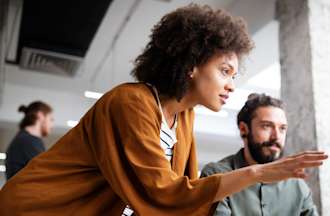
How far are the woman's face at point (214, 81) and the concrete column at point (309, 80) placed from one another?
1.38 metres

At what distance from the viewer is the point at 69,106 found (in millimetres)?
6520

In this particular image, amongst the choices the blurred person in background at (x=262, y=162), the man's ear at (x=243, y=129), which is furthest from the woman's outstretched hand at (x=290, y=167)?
the man's ear at (x=243, y=129)

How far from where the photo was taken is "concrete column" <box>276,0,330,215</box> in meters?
2.49

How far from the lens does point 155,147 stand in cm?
111

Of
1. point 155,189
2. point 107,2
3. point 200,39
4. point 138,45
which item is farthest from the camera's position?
point 138,45

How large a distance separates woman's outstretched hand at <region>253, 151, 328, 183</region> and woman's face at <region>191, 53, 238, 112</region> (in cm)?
29

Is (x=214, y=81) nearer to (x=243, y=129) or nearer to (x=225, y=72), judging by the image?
(x=225, y=72)

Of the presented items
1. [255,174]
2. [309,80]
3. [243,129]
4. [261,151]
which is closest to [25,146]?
[243,129]

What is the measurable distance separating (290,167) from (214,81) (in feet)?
1.15

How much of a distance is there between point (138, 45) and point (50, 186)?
3604mm

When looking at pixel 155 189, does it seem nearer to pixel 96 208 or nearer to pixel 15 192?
pixel 96 208

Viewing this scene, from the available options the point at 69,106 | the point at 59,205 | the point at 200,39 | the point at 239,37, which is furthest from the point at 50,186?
the point at 69,106

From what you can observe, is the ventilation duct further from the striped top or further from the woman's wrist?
the woman's wrist

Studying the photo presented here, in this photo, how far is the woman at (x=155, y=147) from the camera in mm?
1052
